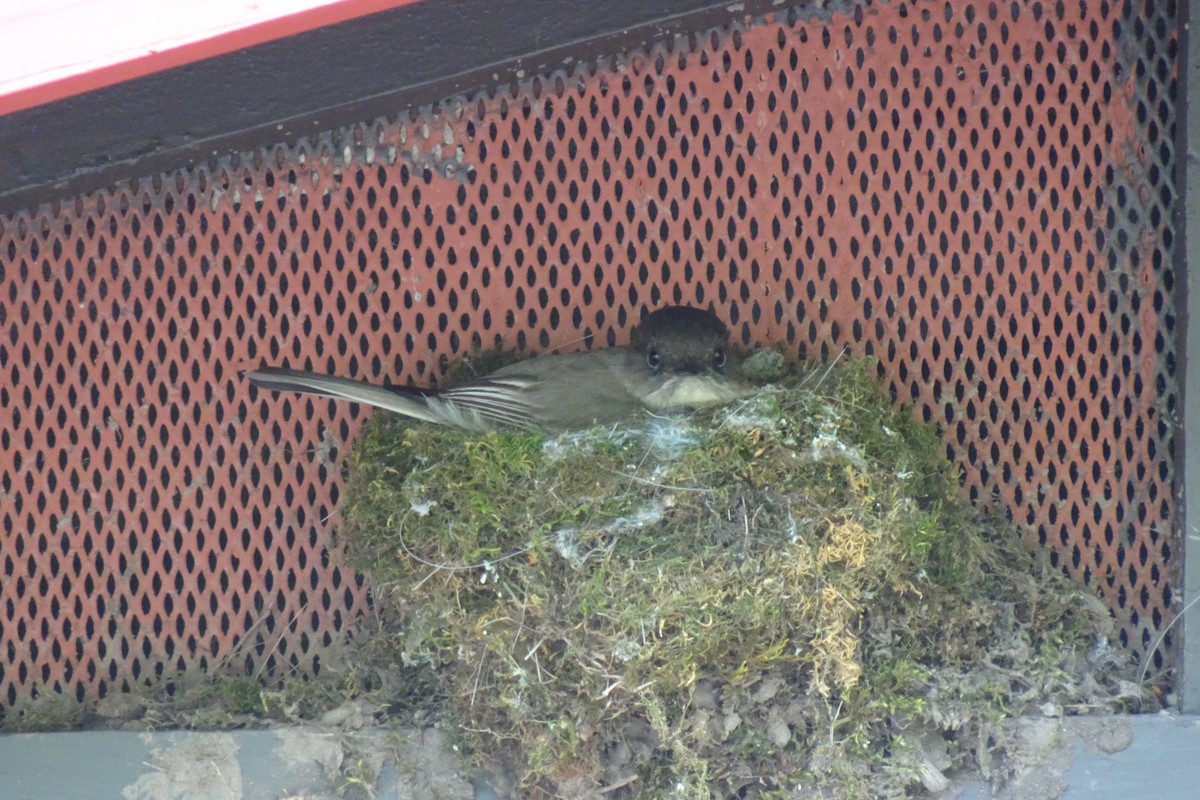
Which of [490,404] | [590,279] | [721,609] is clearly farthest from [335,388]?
[721,609]

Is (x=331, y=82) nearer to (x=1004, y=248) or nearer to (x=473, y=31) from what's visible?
(x=473, y=31)

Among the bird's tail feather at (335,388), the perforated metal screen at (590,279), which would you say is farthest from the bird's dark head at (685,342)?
the bird's tail feather at (335,388)

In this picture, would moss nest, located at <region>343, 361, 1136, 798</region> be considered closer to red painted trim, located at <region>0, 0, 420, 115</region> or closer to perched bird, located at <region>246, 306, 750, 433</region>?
perched bird, located at <region>246, 306, 750, 433</region>

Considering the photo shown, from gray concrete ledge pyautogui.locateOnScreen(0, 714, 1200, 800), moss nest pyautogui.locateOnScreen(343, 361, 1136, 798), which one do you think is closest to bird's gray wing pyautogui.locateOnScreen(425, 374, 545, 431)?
moss nest pyautogui.locateOnScreen(343, 361, 1136, 798)

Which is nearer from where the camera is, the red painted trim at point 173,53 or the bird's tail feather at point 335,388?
the red painted trim at point 173,53

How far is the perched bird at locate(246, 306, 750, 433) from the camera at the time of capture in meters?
4.78

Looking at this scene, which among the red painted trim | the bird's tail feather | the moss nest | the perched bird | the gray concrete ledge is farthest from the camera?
the perched bird

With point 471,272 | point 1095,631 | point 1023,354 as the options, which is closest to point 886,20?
point 1023,354

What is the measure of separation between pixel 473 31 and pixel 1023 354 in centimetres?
199

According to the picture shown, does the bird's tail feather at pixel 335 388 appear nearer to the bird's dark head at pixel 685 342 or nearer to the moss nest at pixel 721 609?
the moss nest at pixel 721 609

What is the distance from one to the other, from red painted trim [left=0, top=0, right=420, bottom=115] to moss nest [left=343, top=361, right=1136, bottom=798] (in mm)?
1746

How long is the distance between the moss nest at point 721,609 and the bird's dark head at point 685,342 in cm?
25

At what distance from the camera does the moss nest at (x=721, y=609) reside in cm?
436

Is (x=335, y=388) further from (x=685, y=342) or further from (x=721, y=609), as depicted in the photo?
(x=721, y=609)
